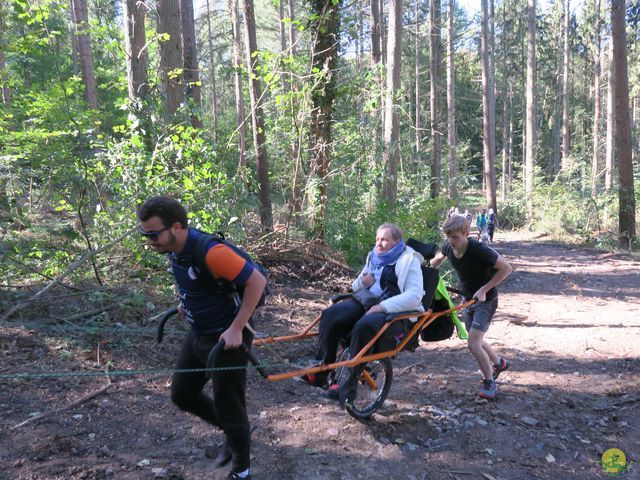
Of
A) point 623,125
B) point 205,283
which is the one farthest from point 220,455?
point 623,125

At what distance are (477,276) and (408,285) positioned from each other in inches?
43.3

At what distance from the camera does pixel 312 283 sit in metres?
9.12

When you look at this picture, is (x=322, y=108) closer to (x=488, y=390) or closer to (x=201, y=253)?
(x=488, y=390)

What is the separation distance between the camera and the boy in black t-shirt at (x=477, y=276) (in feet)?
15.2

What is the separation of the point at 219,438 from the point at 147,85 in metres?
5.54

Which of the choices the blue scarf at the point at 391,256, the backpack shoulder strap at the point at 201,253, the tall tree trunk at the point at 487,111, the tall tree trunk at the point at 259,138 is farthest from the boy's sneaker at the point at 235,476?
the tall tree trunk at the point at 487,111

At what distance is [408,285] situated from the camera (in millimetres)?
4121

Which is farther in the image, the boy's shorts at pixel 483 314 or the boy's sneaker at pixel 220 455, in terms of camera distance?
the boy's shorts at pixel 483 314

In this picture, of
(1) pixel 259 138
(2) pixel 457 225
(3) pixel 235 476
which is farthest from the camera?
(1) pixel 259 138

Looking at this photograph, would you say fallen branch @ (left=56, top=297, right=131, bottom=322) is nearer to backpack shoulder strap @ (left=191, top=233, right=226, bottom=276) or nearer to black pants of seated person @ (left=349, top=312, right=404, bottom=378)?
black pants of seated person @ (left=349, top=312, right=404, bottom=378)

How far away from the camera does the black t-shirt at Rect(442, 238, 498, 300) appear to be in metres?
4.71

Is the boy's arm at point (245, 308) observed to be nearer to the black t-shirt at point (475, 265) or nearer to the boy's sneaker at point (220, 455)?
the boy's sneaker at point (220, 455)

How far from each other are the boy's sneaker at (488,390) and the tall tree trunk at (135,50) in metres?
5.90

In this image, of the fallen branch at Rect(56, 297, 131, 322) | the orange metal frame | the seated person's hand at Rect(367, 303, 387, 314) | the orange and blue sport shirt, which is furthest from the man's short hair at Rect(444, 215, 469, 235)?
the fallen branch at Rect(56, 297, 131, 322)
